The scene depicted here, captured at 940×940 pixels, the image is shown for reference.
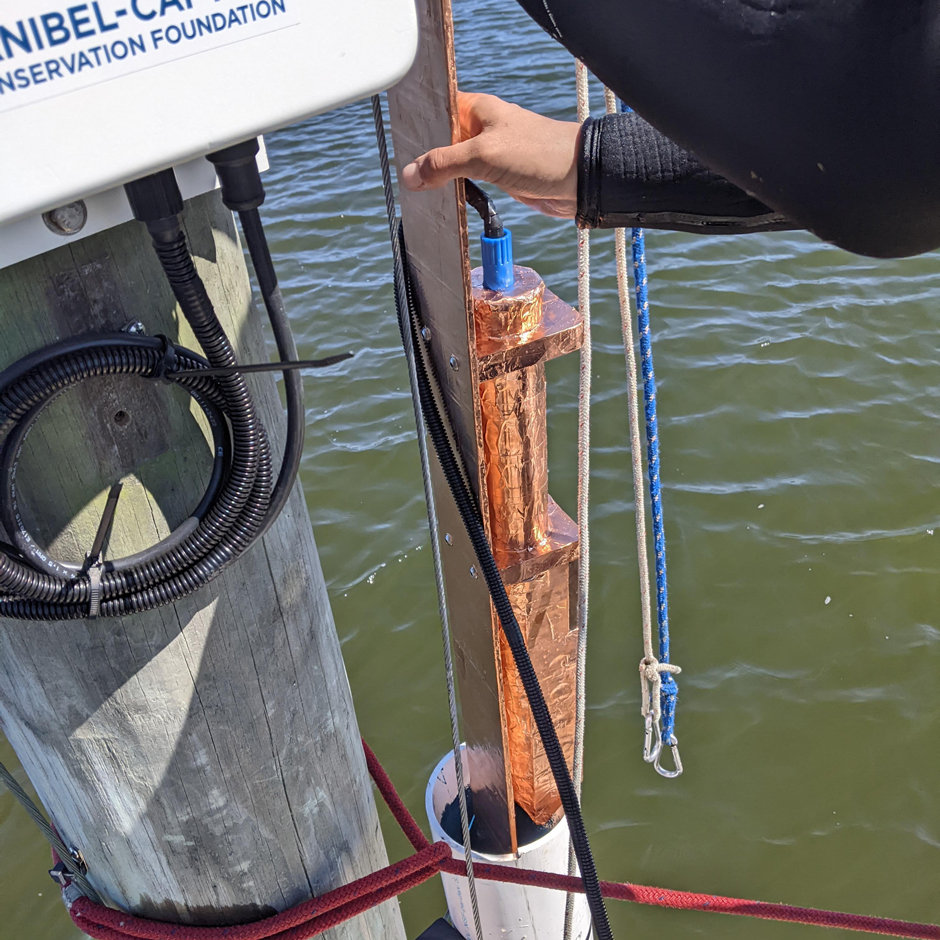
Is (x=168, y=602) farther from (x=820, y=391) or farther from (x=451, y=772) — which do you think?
(x=820, y=391)

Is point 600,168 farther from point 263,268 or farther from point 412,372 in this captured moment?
point 263,268

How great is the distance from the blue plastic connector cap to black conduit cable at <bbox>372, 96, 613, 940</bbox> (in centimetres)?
13

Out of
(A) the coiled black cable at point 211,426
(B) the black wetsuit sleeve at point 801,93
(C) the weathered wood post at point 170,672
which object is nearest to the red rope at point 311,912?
(C) the weathered wood post at point 170,672

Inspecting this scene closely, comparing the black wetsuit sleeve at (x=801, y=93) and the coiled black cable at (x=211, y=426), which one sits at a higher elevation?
the black wetsuit sleeve at (x=801, y=93)

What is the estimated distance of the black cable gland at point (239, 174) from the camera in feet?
2.43

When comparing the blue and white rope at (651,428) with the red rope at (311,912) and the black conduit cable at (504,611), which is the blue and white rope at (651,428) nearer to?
the black conduit cable at (504,611)

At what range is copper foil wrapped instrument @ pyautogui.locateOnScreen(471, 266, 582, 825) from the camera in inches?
52.6

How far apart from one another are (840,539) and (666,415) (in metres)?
1.03

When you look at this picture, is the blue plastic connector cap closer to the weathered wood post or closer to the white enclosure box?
the weathered wood post

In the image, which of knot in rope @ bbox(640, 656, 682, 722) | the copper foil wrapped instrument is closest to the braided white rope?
the copper foil wrapped instrument

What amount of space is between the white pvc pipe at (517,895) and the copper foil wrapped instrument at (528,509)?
7 centimetres

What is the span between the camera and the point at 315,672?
1.10 metres

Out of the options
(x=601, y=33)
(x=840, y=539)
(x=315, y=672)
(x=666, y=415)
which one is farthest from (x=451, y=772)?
(x=666, y=415)

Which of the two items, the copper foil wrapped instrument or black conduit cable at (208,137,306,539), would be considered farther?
the copper foil wrapped instrument
